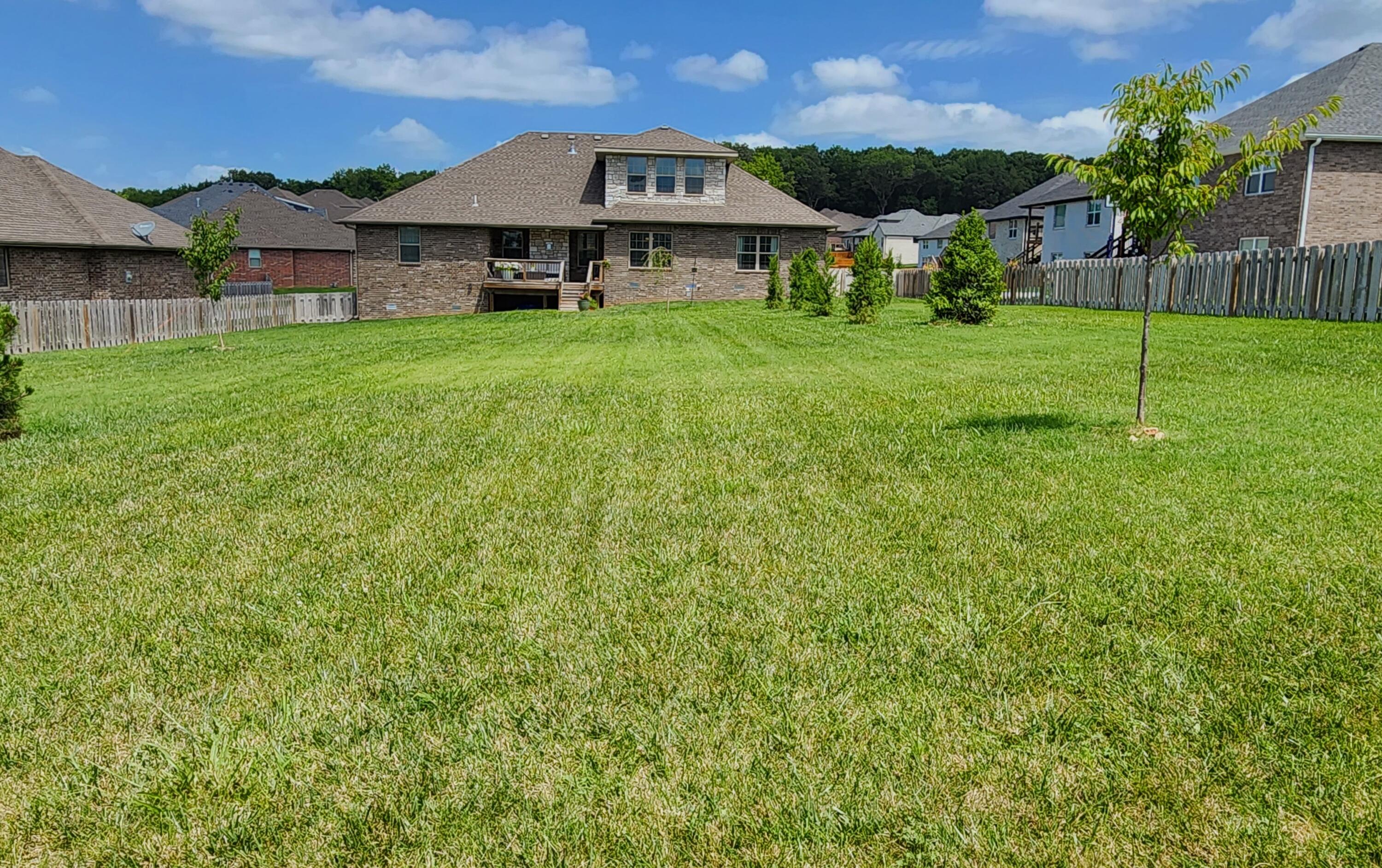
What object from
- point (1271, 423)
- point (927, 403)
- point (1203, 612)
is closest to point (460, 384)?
point (927, 403)

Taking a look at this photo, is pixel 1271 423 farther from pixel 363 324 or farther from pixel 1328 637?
pixel 363 324

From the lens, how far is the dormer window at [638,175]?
111ft

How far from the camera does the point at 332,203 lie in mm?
65188

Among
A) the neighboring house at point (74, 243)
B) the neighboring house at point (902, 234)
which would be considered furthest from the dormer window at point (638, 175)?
the neighboring house at point (902, 234)

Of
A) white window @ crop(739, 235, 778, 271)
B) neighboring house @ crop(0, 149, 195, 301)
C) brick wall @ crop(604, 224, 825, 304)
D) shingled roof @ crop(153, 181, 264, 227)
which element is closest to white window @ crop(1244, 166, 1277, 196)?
brick wall @ crop(604, 224, 825, 304)

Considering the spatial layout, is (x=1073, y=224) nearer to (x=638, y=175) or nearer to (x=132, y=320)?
(x=638, y=175)

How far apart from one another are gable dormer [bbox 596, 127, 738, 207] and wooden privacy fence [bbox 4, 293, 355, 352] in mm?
12227

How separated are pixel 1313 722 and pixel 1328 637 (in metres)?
0.71

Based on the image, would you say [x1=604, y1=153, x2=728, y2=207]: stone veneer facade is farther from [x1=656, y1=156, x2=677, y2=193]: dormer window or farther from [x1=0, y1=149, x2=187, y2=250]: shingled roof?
[x1=0, y1=149, x2=187, y2=250]: shingled roof

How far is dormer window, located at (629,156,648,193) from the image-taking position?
3372cm

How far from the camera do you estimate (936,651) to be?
11.4 ft

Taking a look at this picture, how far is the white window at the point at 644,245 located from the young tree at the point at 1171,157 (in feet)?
90.6

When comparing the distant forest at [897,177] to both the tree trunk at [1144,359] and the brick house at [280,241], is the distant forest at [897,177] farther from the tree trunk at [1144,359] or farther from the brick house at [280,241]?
the tree trunk at [1144,359]

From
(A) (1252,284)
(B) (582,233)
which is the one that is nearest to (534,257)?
(B) (582,233)
